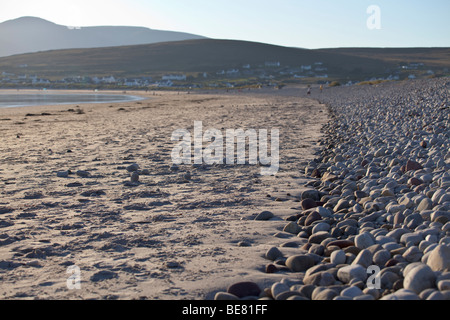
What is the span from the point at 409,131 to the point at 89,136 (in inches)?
257

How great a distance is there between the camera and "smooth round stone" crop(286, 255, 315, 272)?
8.71 feet

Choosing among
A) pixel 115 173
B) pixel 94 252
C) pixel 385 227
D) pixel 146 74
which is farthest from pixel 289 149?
pixel 146 74

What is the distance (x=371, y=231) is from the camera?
3.09 metres

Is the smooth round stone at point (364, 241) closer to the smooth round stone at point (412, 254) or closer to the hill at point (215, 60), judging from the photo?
the smooth round stone at point (412, 254)

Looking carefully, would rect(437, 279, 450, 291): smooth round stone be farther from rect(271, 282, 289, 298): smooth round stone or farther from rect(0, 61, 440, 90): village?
rect(0, 61, 440, 90): village

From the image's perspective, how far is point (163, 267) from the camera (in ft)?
8.98

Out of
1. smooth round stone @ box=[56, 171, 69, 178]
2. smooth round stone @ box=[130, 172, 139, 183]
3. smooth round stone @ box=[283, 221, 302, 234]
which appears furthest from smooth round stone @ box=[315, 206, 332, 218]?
A: smooth round stone @ box=[56, 171, 69, 178]

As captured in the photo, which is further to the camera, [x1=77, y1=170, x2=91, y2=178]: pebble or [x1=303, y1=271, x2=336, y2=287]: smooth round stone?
[x1=77, y1=170, x2=91, y2=178]: pebble

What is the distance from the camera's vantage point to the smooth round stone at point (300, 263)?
265cm

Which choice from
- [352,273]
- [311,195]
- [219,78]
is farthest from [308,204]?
[219,78]

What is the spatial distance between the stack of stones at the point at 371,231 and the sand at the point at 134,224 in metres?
0.21

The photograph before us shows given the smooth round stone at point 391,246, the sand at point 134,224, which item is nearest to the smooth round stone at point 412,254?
the smooth round stone at point 391,246

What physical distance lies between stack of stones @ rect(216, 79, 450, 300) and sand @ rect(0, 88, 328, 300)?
8.1 inches

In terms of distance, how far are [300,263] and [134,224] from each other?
156 centimetres
